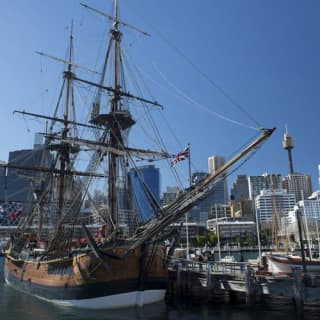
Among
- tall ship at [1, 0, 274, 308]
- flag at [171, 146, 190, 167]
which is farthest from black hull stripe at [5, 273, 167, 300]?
flag at [171, 146, 190, 167]

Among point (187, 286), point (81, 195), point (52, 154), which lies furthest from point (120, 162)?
point (52, 154)

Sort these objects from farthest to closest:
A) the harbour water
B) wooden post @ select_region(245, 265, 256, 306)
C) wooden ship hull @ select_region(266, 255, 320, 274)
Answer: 1. wooden ship hull @ select_region(266, 255, 320, 274)
2. wooden post @ select_region(245, 265, 256, 306)
3. the harbour water

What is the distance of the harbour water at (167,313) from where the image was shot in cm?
2058

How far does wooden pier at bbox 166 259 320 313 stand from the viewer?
21078mm

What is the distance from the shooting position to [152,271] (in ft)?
78.4

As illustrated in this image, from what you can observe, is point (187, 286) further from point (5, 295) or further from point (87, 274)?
point (5, 295)

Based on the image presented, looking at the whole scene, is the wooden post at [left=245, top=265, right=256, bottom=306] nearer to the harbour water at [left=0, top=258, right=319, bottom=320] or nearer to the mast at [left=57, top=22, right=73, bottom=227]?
the harbour water at [left=0, top=258, right=319, bottom=320]

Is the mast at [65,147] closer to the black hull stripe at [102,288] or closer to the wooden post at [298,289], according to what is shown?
the black hull stripe at [102,288]

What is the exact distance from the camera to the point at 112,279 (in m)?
22.7

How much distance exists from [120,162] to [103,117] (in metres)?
4.50

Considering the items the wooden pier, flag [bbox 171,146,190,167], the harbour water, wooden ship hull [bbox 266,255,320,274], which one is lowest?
the harbour water

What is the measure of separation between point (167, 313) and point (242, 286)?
516cm

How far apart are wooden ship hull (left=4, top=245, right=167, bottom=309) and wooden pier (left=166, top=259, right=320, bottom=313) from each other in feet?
9.64

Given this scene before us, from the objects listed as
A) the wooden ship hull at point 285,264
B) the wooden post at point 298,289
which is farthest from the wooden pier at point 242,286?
the wooden ship hull at point 285,264
